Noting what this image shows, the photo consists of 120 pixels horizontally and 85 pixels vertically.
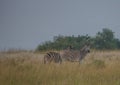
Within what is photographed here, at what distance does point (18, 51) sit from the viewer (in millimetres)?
17266

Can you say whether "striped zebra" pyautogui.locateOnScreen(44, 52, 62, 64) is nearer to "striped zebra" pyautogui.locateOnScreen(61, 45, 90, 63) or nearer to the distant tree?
"striped zebra" pyautogui.locateOnScreen(61, 45, 90, 63)

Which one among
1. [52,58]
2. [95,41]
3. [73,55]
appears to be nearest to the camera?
[52,58]

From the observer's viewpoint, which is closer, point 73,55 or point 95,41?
point 73,55

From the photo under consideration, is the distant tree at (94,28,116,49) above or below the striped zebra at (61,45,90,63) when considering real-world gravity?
above

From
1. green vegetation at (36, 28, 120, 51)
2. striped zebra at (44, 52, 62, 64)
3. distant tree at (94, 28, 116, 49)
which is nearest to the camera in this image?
striped zebra at (44, 52, 62, 64)

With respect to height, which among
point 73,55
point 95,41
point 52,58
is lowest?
point 52,58

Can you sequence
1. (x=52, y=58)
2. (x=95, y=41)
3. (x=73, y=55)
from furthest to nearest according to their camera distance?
(x=95, y=41)
(x=73, y=55)
(x=52, y=58)

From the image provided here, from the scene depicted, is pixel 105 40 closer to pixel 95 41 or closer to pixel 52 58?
pixel 95 41

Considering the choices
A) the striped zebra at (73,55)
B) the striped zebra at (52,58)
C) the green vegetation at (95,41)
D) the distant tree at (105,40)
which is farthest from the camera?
the distant tree at (105,40)

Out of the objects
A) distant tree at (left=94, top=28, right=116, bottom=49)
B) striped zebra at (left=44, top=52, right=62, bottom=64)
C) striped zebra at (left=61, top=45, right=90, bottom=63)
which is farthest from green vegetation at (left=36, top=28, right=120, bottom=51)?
striped zebra at (left=44, top=52, right=62, bottom=64)

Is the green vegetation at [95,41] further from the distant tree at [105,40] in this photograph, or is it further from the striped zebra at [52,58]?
the striped zebra at [52,58]

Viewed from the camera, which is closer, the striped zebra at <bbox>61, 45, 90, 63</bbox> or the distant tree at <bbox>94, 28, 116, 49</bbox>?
the striped zebra at <bbox>61, 45, 90, 63</bbox>

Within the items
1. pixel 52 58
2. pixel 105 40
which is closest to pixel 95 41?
pixel 105 40

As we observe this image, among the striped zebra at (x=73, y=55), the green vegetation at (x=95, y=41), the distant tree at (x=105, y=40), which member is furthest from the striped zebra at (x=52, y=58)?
the distant tree at (x=105, y=40)
